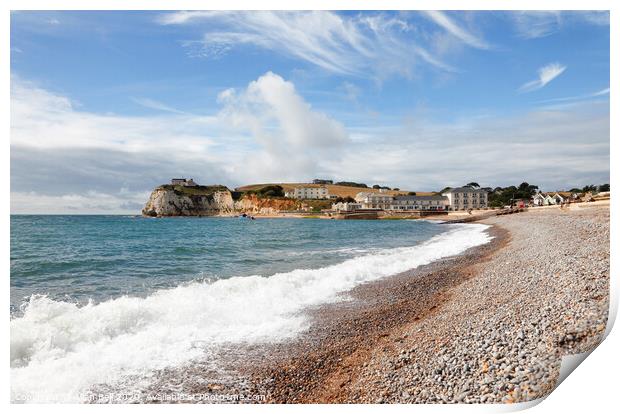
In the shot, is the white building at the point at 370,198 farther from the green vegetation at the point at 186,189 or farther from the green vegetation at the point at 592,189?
the green vegetation at the point at 592,189

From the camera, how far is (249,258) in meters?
10.6

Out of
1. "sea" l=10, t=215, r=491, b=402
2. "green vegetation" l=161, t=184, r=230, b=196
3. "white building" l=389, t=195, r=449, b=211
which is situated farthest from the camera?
"white building" l=389, t=195, r=449, b=211

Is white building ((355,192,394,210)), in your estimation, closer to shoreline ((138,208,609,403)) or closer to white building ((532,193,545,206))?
white building ((532,193,545,206))

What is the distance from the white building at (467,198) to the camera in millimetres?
23898

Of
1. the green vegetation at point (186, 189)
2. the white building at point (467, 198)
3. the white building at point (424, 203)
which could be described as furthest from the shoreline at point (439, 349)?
the white building at point (424, 203)

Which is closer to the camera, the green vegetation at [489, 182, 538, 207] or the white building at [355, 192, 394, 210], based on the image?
the green vegetation at [489, 182, 538, 207]

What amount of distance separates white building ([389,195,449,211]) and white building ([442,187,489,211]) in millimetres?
1189

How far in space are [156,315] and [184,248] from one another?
7633mm

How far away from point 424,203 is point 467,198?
17558 mm

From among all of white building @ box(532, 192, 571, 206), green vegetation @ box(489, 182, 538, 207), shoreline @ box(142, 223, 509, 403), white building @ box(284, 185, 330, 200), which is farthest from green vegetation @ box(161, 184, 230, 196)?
→ white building @ box(532, 192, 571, 206)

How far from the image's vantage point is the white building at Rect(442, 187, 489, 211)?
78.4 feet

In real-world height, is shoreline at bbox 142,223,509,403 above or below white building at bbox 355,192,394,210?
below

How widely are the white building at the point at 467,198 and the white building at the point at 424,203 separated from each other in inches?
46.8
